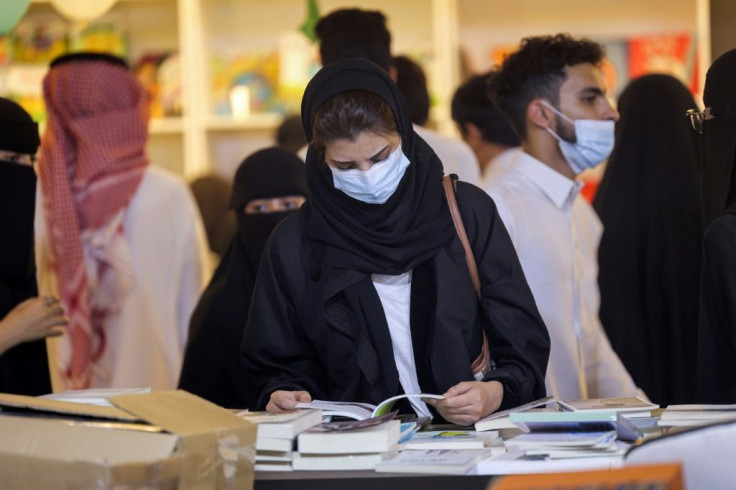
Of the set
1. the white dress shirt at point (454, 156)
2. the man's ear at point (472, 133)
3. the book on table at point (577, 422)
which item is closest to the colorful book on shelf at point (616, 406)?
the book on table at point (577, 422)

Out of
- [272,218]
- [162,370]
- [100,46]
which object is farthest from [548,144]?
[100,46]

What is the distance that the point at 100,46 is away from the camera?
5.95m

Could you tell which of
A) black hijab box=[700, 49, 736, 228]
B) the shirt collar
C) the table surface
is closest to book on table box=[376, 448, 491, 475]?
the table surface

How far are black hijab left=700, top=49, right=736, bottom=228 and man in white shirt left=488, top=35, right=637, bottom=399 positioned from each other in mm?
642

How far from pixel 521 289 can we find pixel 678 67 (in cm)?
343

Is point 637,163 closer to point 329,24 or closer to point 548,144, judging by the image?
Answer: point 548,144

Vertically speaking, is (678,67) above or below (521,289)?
above

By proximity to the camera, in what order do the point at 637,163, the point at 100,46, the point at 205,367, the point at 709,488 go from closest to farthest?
the point at 709,488
the point at 205,367
the point at 637,163
the point at 100,46

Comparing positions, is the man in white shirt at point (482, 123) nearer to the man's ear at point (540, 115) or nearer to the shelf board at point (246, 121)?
the man's ear at point (540, 115)

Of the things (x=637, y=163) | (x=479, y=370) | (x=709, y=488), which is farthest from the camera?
(x=637, y=163)

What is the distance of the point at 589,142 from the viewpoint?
3320 millimetres

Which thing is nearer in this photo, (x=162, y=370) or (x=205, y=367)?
(x=205, y=367)

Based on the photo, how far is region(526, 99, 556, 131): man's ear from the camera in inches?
133

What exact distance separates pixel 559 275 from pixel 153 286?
1.48 m
